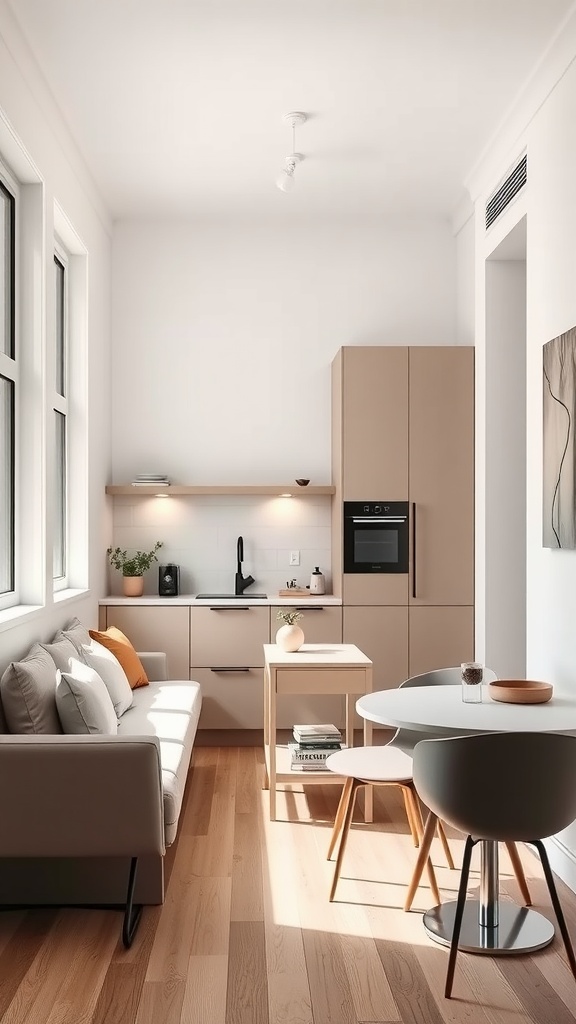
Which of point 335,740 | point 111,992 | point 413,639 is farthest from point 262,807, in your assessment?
point 111,992

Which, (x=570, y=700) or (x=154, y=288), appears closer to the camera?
(x=570, y=700)

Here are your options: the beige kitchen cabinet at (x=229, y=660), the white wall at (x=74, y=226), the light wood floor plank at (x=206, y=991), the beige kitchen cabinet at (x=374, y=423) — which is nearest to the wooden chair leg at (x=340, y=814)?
the light wood floor plank at (x=206, y=991)

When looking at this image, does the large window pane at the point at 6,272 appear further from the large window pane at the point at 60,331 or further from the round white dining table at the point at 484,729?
the round white dining table at the point at 484,729

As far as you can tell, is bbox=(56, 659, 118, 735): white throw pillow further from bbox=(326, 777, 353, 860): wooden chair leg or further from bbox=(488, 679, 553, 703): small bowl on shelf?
bbox=(488, 679, 553, 703): small bowl on shelf

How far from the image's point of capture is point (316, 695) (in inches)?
217

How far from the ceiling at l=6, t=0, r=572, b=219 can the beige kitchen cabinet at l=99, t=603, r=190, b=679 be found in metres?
2.44

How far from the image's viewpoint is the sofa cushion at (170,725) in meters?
3.32

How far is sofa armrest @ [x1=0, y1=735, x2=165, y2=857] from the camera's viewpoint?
9.62ft

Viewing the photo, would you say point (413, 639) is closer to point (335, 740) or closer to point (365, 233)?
point (335, 740)

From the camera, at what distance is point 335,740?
4.40 m

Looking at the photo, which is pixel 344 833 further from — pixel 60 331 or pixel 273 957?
pixel 60 331

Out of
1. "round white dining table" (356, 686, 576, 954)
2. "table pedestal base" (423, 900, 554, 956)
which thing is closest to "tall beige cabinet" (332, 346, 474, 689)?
"round white dining table" (356, 686, 576, 954)

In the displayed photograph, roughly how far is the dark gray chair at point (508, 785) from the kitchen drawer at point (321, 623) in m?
2.80

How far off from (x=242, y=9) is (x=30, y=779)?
2.81 metres
